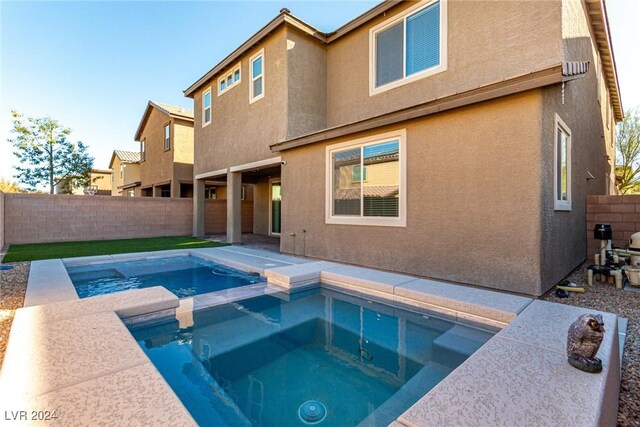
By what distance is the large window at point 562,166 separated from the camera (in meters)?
6.10

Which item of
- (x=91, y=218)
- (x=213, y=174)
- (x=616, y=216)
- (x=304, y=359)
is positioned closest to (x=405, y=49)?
(x=616, y=216)

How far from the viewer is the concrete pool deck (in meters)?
2.12

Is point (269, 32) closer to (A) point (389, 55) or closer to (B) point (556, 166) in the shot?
(A) point (389, 55)

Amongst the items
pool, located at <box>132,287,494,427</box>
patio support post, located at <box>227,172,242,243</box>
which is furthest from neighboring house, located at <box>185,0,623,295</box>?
pool, located at <box>132,287,494,427</box>

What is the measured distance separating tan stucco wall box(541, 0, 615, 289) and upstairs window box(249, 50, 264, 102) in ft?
29.6

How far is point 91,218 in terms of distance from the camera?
557 inches

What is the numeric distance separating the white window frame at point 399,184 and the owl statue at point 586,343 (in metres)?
4.36

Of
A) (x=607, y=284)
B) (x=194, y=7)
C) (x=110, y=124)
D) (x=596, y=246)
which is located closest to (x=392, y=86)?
(x=607, y=284)

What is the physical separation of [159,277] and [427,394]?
7.30m

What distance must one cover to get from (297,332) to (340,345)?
73cm

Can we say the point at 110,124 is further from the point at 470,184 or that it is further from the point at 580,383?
the point at 580,383

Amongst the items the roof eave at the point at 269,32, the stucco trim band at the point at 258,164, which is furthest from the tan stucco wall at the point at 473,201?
the roof eave at the point at 269,32

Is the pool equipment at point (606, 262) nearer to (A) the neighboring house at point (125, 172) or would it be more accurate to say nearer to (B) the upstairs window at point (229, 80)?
(B) the upstairs window at point (229, 80)

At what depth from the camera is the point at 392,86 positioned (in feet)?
29.7
